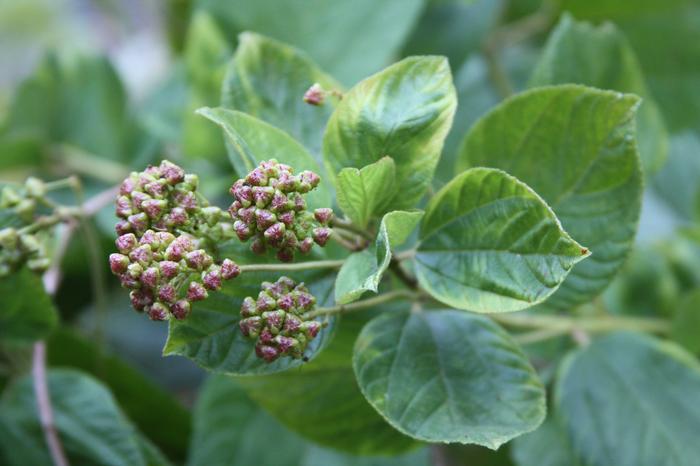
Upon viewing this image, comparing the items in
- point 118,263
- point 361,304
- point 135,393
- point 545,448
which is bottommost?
point 545,448

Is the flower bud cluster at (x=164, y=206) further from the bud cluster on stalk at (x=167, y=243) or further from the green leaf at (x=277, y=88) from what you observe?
the green leaf at (x=277, y=88)

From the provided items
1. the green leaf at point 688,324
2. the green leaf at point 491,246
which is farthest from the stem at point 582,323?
the green leaf at point 491,246

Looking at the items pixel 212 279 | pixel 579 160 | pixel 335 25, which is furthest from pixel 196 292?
pixel 335 25

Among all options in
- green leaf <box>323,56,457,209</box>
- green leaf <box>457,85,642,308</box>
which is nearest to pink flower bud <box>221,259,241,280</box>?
green leaf <box>323,56,457,209</box>

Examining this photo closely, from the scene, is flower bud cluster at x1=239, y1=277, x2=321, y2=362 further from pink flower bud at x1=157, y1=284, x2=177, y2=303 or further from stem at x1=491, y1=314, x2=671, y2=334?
stem at x1=491, y1=314, x2=671, y2=334

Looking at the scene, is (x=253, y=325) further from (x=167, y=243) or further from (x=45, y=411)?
(x=45, y=411)
